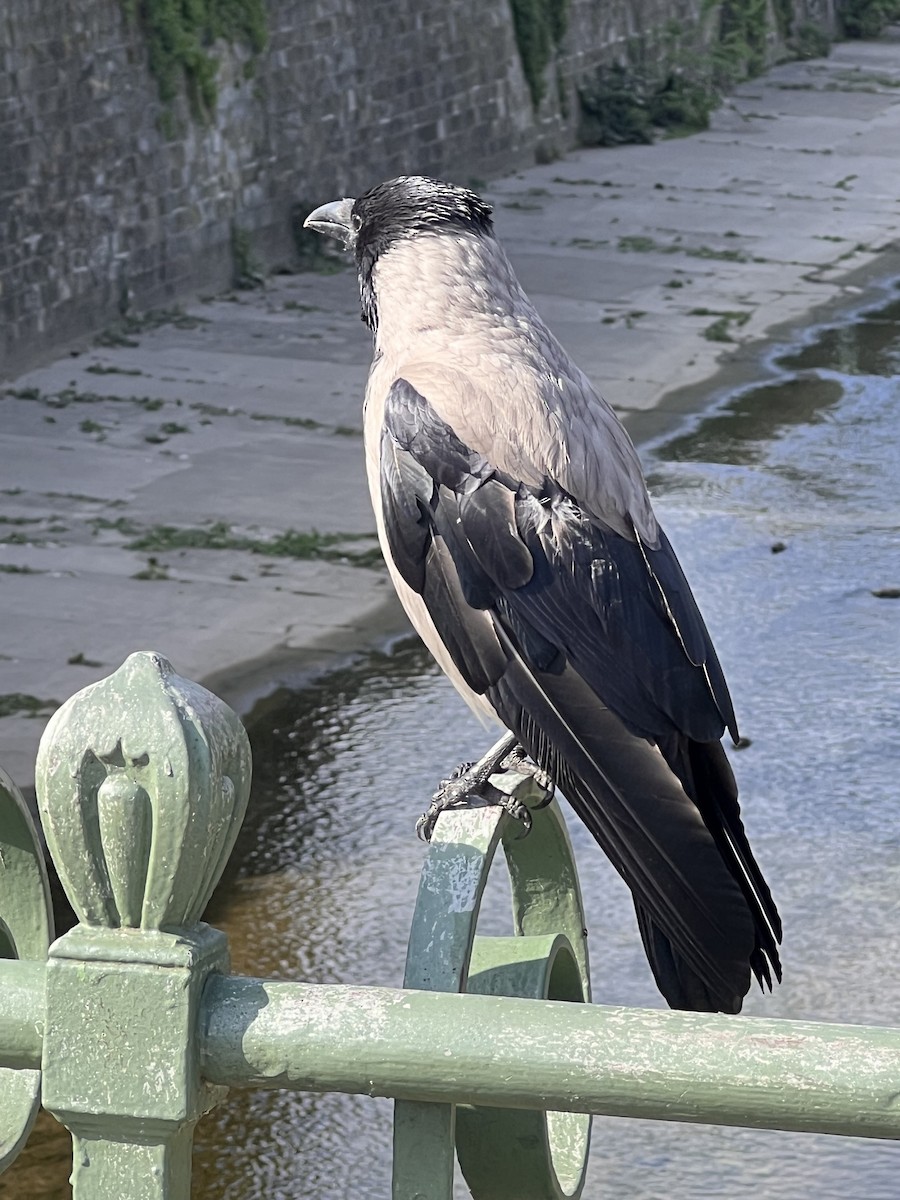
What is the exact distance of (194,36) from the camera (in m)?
12.7

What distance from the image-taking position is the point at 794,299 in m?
13.3

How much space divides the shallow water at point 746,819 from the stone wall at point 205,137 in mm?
3966

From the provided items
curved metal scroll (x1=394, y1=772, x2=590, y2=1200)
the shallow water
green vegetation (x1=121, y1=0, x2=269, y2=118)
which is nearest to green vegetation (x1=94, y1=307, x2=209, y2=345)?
green vegetation (x1=121, y1=0, x2=269, y2=118)

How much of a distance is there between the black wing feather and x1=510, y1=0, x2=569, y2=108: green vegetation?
1458cm

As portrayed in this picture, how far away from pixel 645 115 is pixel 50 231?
857cm

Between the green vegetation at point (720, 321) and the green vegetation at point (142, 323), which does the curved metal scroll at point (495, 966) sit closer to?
the green vegetation at point (142, 323)

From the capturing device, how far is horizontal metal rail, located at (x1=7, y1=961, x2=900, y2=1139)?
62.1 inches

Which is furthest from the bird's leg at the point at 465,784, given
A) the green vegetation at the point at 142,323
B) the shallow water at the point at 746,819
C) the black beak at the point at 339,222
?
the green vegetation at the point at 142,323

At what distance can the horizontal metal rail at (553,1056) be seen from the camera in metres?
1.58

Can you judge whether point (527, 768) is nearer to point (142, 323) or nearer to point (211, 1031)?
point (211, 1031)

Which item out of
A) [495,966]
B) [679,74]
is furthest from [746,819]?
[679,74]

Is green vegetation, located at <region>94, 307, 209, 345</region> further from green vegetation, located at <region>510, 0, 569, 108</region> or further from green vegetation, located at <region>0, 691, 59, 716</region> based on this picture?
green vegetation, located at <region>510, 0, 569, 108</region>

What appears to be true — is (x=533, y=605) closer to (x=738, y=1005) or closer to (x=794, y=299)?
(x=738, y=1005)

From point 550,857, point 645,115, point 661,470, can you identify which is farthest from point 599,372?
point 550,857
